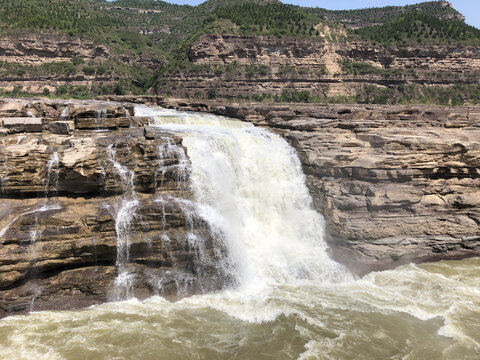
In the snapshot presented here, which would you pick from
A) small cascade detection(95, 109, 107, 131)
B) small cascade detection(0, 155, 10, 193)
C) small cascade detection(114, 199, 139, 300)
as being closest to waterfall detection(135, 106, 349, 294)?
small cascade detection(114, 199, 139, 300)

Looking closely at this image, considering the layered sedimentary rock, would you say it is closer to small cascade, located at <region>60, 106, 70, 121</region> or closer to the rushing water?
the rushing water

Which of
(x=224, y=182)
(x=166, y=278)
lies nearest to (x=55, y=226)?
(x=166, y=278)

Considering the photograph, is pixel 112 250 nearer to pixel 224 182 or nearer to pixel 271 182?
pixel 224 182

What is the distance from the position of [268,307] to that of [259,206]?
5.61 meters

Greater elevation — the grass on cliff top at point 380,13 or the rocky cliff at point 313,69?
the grass on cliff top at point 380,13

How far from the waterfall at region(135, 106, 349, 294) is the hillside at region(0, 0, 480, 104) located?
28350 millimetres

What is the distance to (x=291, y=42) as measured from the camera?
175 ft

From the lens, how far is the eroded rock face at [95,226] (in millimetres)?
11203

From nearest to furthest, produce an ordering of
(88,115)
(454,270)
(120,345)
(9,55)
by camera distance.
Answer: (120,345)
(454,270)
(88,115)
(9,55)

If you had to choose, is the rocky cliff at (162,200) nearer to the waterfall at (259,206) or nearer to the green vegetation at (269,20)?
the waterfall at (259,206)

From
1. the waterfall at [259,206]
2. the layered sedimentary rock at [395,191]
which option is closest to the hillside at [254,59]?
the layered sedimentary rock at [395,191]

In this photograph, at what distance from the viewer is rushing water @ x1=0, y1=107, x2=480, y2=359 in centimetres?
995

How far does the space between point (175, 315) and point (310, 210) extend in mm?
8373

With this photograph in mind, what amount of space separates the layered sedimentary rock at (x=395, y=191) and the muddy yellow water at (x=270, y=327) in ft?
8.90
